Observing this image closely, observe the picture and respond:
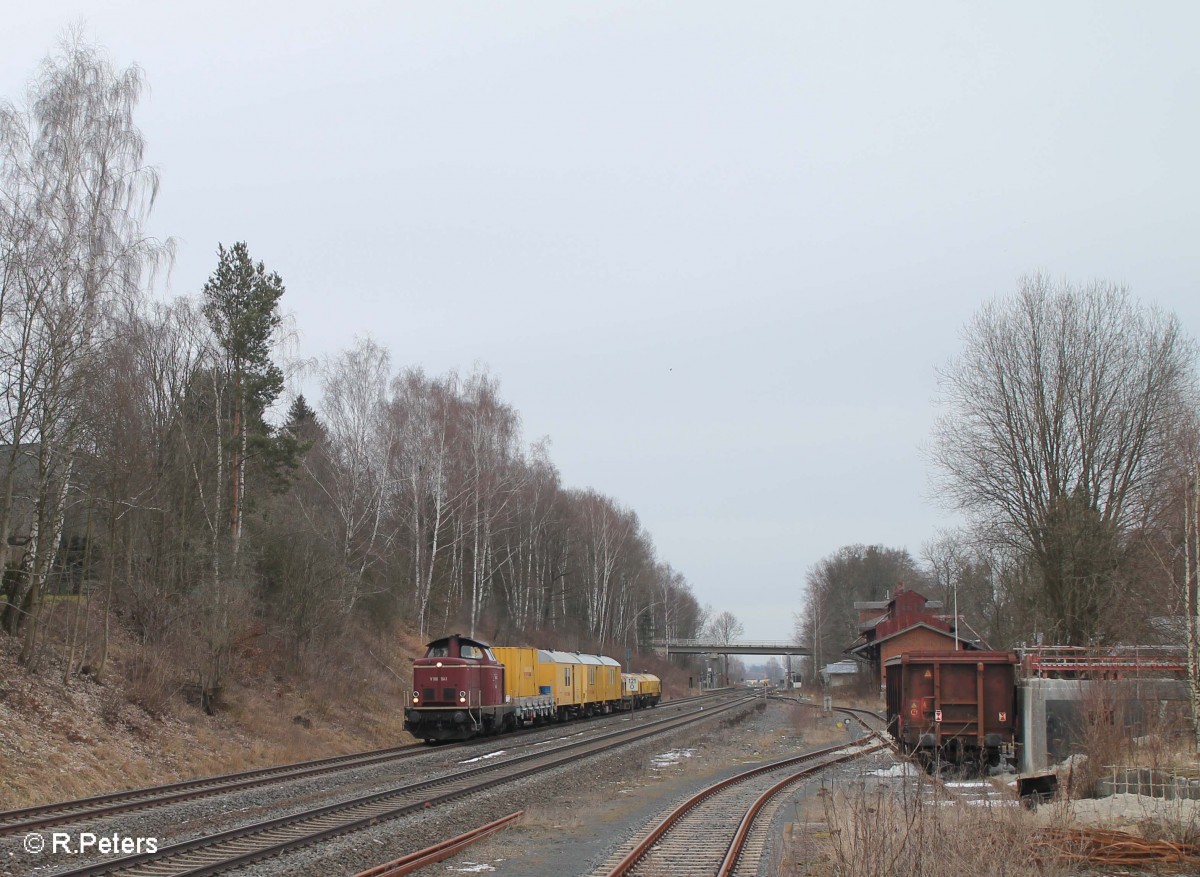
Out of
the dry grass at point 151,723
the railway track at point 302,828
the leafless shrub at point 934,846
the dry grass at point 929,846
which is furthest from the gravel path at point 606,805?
the dry grass at point 151,723

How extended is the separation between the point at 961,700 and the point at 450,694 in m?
12.9

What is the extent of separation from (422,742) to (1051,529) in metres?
19.8

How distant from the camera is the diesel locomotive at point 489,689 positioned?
26859 mm

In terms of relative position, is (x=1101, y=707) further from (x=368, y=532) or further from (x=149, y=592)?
(x=368, y=532)

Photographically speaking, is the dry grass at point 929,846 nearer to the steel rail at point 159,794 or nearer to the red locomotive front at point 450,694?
the steel rail at point 159,794

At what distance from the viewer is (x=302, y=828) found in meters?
12.9

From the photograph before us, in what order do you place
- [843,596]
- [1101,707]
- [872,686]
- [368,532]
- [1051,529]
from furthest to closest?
[843,596] < [872,686] < [368,532] < [1051,529] < [1101,707]

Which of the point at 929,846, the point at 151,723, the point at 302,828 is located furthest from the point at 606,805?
the point at 151,723

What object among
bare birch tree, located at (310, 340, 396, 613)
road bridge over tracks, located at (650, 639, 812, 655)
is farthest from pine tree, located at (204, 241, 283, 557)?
road bridge over tracks, located at (650, 639, 812, 655)

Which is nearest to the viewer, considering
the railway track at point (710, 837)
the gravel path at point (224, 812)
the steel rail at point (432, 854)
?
the steel rail at point (432, 854)

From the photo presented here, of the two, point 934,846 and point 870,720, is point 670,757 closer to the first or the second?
point 934,846

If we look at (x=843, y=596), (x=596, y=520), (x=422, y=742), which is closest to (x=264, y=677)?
(x=422, y=742)

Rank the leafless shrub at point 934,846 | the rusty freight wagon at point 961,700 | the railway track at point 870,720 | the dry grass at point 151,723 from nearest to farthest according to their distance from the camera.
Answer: the leafless shrub at point 934,846 < the dry grass at point 151,723 < the rusty freight wagon at point 961,700 < the railway track at point 870,720

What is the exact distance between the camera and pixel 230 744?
71.9ft
